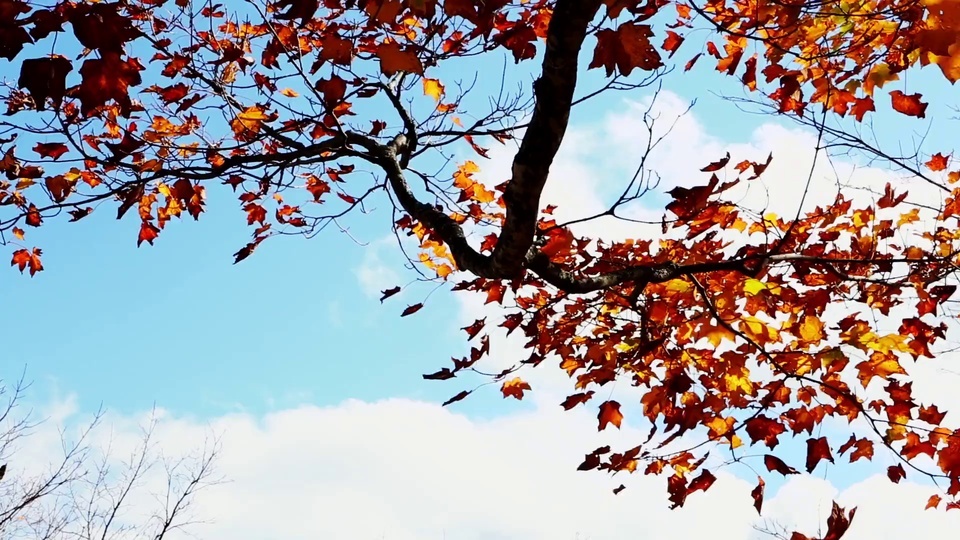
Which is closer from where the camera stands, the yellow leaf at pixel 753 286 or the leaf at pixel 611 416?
the yellow leaf at pixel 753 286

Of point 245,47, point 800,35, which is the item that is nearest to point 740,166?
point 800,35

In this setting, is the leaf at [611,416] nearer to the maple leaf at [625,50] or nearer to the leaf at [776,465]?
the leaf at [776,465]

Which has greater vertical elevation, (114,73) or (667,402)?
(114,73)

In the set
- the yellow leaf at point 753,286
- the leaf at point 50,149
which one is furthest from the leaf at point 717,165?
the leaf at point 50,149

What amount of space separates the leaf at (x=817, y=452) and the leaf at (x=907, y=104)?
74.7 inches

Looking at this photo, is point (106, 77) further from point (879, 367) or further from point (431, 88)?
point (879, 367)

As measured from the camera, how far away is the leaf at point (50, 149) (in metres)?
3.72

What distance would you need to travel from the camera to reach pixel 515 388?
4.52m

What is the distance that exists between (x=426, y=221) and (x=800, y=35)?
99.3 inches

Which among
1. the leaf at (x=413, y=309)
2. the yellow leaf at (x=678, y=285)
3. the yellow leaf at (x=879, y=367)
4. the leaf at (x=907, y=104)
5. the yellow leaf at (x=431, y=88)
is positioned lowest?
the yellow leaf at (x=879, y=367)

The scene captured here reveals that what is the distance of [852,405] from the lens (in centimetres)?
349

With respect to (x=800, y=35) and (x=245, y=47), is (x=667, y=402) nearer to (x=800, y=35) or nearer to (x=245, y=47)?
(x=800, y=35)

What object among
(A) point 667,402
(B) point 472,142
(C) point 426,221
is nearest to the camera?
(C) point 426,221

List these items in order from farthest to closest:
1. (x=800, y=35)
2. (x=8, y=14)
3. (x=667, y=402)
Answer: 1. (x=800, y=35)
2. (x=667, y=402)
3. (x=8, y=14)
